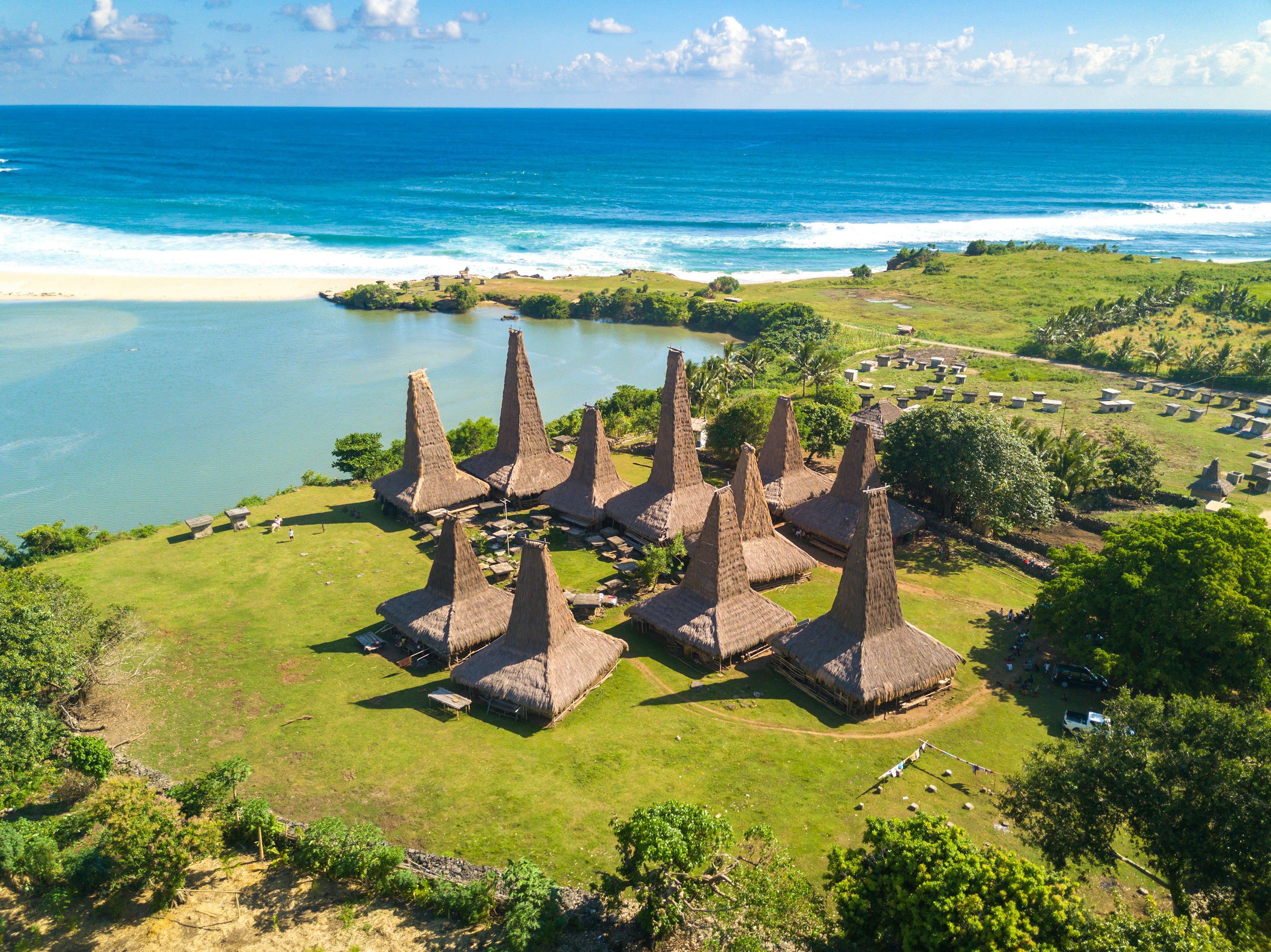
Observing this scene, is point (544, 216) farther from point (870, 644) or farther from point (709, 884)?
point (709, 884)

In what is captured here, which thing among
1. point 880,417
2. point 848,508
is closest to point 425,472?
point 848,508

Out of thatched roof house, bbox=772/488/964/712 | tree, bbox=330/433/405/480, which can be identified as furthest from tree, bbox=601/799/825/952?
tree, bbox=330/433/405/480

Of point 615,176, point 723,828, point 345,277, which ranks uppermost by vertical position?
point 615,176

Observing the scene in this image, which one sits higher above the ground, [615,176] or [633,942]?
[615,176]

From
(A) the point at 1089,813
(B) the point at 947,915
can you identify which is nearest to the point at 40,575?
(B) the point at 947,915

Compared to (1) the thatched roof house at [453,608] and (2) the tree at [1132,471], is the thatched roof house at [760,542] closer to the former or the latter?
(1) the thatched roof house at [453,608]

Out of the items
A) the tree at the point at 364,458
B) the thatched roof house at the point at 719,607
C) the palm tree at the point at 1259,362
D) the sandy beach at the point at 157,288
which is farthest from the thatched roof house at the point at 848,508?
the sandy beach at the point at 157,288

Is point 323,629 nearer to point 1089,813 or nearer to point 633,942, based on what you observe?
point 633,942
